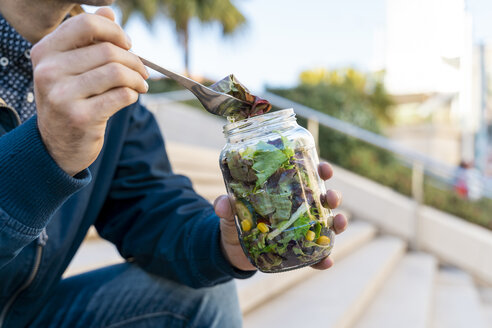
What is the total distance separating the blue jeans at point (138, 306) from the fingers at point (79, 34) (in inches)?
31.7

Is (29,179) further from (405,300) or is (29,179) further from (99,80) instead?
(405,300)

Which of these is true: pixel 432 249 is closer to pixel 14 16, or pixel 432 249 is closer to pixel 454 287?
pixel 454 287

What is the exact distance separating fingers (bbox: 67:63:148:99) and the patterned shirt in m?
0.59

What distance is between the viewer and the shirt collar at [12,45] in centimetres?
111

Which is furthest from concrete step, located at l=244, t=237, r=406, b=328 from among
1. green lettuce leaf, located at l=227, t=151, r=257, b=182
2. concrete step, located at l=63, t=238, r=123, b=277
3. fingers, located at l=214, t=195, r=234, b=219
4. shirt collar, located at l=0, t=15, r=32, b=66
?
shirt collar, located at l=0, t=15, r=32, b=66

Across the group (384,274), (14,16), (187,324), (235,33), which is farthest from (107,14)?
(235,33)

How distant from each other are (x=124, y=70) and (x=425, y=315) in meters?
2.94

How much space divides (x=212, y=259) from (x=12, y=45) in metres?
0.73

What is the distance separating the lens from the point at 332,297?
2.84 m

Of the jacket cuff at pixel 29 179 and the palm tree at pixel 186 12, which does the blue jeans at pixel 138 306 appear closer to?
the jacket cuff at pixel 29 179

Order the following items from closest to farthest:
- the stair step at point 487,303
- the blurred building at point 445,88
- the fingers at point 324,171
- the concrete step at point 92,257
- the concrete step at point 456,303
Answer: the fingers at point 324,171 < the concrete step at point 92,257 < the concrete step at point 456,303 < the stair step at point 487,303 < the blurred building at point 445,88

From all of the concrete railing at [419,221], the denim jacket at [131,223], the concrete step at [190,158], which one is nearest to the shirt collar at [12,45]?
the denim jacket at [131,223]

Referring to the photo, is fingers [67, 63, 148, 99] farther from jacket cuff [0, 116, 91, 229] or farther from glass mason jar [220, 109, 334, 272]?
glass mason jar [220, 109, 334, 272]

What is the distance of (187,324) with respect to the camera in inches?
49.8
